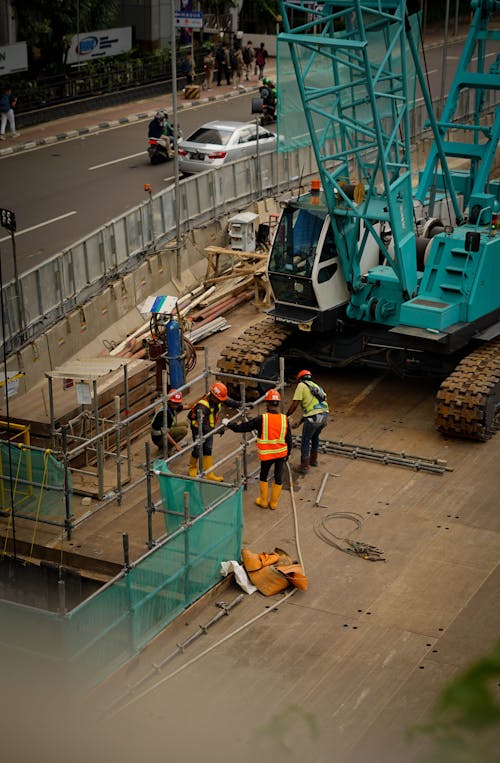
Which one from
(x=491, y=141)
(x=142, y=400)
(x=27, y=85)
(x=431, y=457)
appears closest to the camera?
(x=431, y=457)

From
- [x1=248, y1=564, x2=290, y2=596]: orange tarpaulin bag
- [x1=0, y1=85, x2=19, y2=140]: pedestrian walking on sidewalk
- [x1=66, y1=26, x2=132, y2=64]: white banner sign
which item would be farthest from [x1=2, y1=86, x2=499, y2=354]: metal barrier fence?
[x1=66, y1=26, x2=132, y2=64]: white banner sign

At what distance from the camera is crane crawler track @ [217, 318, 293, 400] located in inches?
710

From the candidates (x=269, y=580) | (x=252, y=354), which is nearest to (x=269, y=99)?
(x=252, y=354)

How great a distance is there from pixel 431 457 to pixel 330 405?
96.1 inches

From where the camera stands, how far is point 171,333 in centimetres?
1814

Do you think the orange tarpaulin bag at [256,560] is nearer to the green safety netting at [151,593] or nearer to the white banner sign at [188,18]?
the green safety netting at [151,593]

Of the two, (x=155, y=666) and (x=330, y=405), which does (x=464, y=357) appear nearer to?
(x=330, y=405)

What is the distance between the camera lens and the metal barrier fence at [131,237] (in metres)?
19.3

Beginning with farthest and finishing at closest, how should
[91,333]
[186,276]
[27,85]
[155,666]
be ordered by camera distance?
[27,85]
[186,276]
[91,333]
[155,666]

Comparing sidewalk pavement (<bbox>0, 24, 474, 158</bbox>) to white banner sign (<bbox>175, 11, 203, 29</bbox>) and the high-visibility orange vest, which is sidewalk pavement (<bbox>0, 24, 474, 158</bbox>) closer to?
white banner sign (<bbox>175, 11, 203, 29</bbox>)

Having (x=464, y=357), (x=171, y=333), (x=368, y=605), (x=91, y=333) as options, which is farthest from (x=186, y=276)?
(x=368, y=605)

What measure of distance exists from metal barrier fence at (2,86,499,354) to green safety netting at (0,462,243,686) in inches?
239

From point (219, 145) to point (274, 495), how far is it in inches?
728

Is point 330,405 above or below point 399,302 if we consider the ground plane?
below
